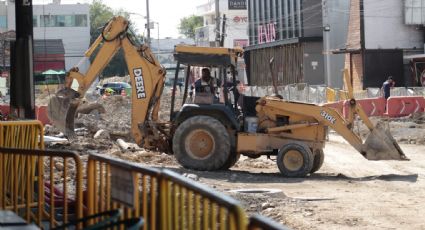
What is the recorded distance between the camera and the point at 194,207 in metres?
5.24

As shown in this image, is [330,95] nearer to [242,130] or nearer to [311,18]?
[311,18]

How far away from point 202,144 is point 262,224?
14172 millimetres

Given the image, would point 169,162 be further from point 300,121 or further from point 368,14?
point 368,14

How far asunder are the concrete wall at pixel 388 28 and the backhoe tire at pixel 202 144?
34773mm

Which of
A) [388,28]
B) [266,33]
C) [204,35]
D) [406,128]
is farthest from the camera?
[204,35]

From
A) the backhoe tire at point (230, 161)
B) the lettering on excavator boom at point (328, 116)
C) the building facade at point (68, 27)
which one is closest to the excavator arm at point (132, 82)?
the backhoe tire at point (230, 161)

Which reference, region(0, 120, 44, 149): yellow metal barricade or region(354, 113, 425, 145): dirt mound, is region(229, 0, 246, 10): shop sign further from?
region(0, 120, 44, 149): yellow metal barricade

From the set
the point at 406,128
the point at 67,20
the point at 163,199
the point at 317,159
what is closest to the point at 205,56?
the point at 317,159

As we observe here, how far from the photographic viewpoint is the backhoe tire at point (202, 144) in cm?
1794

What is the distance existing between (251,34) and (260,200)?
197 feet

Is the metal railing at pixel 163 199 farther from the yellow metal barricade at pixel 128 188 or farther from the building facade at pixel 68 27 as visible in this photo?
the building facade at pixel 68 27

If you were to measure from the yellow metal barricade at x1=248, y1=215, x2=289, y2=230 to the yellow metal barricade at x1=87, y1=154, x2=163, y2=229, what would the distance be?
162 centimetres

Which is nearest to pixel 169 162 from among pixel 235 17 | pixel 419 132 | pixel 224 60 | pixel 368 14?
pixel 224 60

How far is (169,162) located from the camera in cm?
2016
